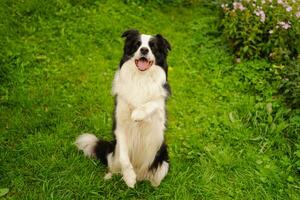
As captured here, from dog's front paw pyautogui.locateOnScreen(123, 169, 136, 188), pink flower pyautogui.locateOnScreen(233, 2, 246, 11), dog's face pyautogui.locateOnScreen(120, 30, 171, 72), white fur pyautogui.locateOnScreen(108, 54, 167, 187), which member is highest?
pink flower pyautogui.locateOnScreen(233, 2, 246, 11)

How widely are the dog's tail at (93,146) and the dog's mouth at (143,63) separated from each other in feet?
3.07

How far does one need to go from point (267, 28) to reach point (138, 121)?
291 cm

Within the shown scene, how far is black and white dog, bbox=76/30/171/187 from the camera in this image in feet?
10.9

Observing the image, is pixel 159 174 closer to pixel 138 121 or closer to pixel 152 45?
pixel 138 121

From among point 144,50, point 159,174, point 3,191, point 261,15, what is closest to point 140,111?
point 144,50

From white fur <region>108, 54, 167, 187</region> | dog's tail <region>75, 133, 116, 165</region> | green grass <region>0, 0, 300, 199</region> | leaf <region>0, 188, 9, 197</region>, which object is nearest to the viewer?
white fur <region>108, 54, 167, 187</region>

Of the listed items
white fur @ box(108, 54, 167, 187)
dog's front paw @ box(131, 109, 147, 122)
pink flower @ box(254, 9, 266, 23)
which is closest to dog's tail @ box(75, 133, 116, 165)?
white fur @ box(108, 54, 167, 187)

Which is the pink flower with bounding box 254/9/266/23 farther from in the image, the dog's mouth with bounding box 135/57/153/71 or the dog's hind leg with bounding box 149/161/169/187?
the dog's mouth with bounding box 135/57/153/71

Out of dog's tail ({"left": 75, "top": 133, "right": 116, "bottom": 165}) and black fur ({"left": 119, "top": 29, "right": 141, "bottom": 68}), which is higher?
black fur ({"left": 119, "top": 29, "right": 141, "bottom": 68})

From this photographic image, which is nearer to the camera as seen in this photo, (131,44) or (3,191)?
(131,44)

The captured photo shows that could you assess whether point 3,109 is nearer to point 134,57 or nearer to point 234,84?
point 134,57

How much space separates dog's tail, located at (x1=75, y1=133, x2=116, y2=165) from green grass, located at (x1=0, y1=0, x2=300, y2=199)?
73mm

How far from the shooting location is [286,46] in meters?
5.61

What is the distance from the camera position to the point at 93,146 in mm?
3980
